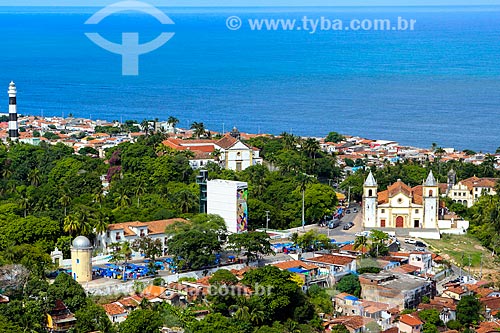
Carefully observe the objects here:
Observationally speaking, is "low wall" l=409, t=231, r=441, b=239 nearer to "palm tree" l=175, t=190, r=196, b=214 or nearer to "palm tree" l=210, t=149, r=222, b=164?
"palm tree" l=175, t=190, r=196, b=214

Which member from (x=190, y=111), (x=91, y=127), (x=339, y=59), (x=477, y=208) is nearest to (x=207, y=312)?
(x=477, y=208)

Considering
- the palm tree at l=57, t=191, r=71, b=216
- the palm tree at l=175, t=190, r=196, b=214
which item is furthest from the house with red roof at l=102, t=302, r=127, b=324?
the palm tree at l=175, t=190, r=196, b=214

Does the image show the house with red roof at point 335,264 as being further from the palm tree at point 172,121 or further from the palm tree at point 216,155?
the palm tree at point 172,121

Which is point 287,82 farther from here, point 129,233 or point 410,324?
point 410,324

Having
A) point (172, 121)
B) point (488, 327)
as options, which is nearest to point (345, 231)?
→ point (488, 327)

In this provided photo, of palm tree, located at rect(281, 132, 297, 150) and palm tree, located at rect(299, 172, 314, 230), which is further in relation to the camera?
palm tree, located at rect(281, 132, 297, 150)

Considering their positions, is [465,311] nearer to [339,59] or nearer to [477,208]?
[477,208]
